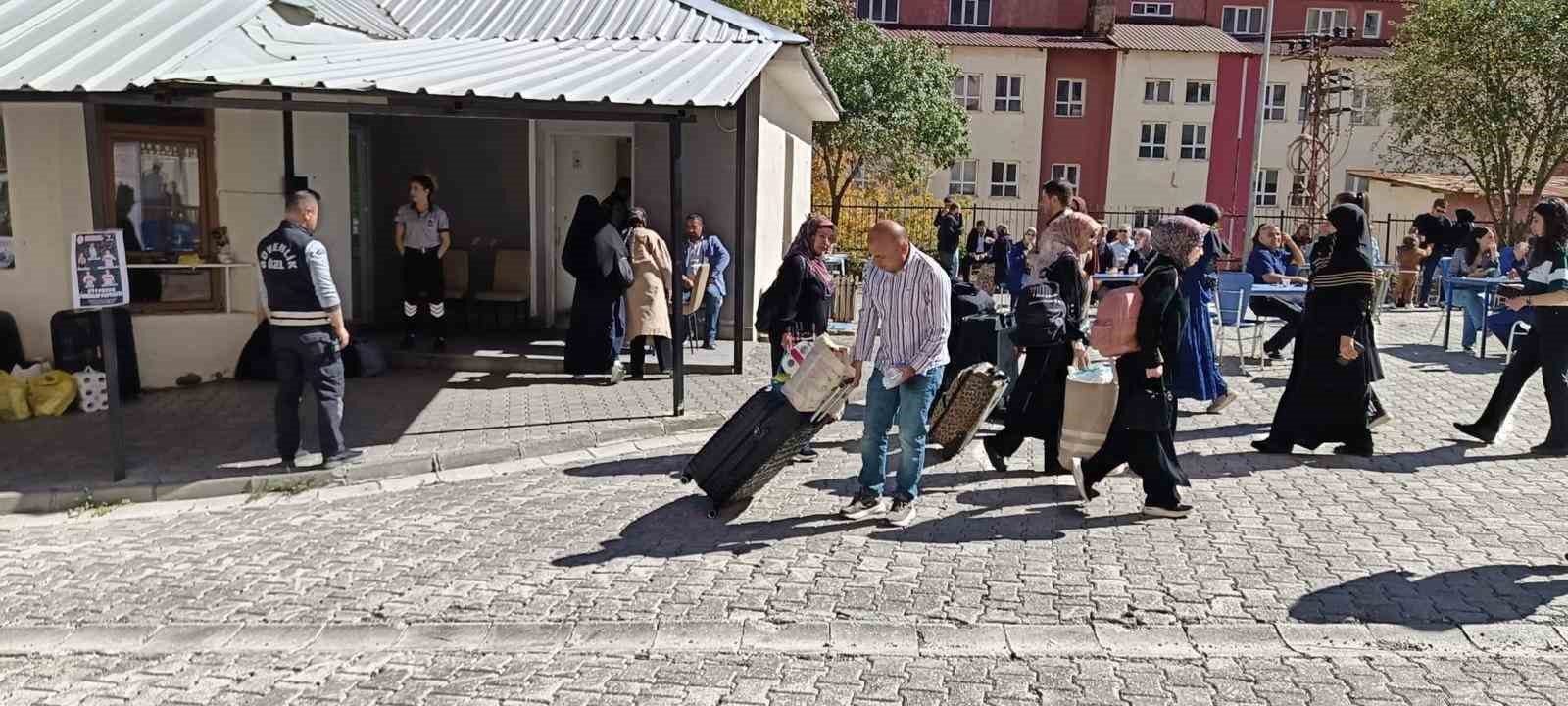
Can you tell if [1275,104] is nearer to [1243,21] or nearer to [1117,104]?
[1243,21]

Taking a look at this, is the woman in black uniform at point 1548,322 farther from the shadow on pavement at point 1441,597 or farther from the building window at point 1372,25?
the building window at point 1372,25

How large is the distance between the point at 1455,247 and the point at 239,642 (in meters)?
20.2

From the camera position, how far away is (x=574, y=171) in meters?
13.9

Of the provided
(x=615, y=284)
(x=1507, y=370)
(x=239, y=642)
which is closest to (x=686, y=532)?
(x=239, y=642)

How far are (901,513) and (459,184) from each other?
8.90 metres

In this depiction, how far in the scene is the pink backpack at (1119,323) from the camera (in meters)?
6.47

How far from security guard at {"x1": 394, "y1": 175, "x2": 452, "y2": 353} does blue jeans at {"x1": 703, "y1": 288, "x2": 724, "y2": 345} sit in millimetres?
2776

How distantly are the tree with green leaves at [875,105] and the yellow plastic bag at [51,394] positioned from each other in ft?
75.8

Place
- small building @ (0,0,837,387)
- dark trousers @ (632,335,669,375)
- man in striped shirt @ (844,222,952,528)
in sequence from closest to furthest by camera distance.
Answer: man in striped shirt @ (844,222,952,528) → small building @ (0,0,837,387) → dark trousers @ (632,335,669,375)

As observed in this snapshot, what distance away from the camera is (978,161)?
4347 cm

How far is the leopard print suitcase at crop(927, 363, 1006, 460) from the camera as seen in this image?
25.4 feet

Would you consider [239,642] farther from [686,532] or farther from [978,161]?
[978,161]

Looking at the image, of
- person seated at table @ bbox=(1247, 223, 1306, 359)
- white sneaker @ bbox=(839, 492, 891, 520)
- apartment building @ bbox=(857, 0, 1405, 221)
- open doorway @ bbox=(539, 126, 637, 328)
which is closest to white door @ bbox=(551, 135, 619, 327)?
open doorway @ bbox=(539, 126, 637, 328)

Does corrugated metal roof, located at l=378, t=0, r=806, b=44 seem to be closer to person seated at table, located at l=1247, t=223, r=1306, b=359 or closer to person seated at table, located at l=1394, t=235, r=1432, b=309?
person seated at table, located at l=1247, t=223, r=1306, b=359
